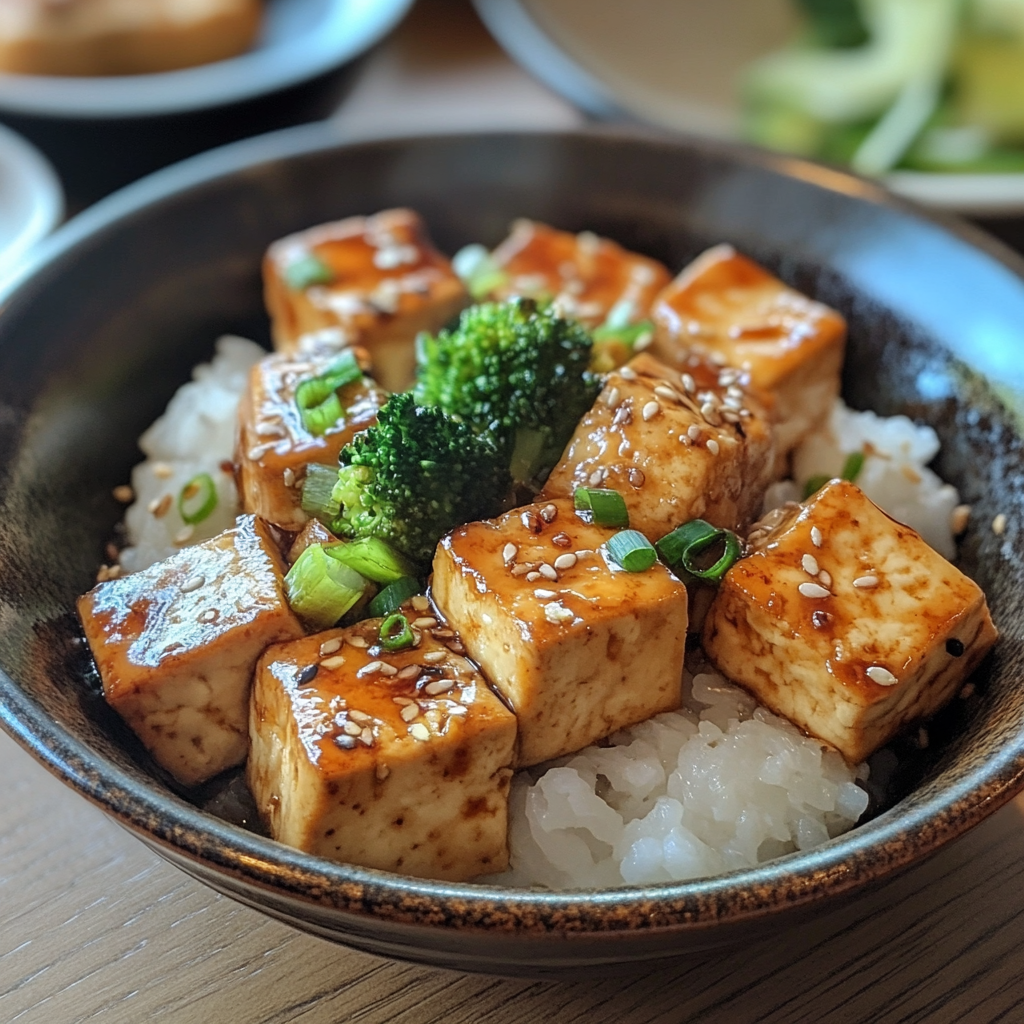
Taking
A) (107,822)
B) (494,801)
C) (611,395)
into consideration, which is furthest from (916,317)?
(107,822)

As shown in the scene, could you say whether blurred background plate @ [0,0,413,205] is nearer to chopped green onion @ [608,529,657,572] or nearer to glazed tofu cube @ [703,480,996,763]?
chopped green onion @ [608,529,657,572]

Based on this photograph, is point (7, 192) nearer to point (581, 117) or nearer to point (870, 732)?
point (581, 117)

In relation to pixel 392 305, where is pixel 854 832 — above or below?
below

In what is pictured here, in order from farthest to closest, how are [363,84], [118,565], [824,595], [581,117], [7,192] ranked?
[363,84]
[581,117]
[7,192]
[118,565]
[824,595]

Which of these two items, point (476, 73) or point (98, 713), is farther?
point (476, 73)

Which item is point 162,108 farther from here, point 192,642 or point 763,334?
point 192,642

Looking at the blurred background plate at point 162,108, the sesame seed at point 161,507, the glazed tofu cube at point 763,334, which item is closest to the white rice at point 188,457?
the sesame seed at point 161,507

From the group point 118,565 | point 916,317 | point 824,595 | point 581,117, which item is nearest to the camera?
point 824,595

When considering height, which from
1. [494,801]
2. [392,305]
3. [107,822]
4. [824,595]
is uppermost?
[392,305]
